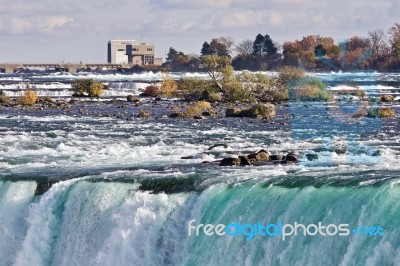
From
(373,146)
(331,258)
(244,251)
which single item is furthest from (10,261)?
(373,146)

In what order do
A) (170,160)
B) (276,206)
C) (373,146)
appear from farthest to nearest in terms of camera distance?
(373,146), (170,160), (276,206)

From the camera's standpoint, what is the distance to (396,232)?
2198 centimetres

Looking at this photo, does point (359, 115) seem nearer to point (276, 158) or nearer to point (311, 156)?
point (311, 156)

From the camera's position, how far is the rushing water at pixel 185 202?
78.3ft

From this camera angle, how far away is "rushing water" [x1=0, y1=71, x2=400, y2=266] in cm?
2388

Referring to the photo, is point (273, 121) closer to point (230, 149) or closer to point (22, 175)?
point (230, 149)

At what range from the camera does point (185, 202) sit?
2755 centimetres

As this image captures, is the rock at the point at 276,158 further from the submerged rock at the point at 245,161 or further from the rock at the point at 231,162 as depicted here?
the rock at the point at 231,162

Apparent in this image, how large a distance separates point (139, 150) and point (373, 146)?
951 centimetres

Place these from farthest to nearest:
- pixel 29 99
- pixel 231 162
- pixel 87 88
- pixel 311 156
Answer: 1. pixel 87 88
2. pixel 29 99
3. pixel 311 156
4. pixel 231 162

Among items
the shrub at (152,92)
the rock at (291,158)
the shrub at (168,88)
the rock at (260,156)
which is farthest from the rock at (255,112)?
the shrub at (152,92)

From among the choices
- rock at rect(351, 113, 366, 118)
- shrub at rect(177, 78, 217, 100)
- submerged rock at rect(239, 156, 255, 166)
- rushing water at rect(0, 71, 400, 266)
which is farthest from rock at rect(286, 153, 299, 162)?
shrub at rect(177, 78, 217, 100)

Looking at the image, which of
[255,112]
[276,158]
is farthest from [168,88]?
[276,158]

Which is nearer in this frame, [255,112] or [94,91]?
[255,112]
